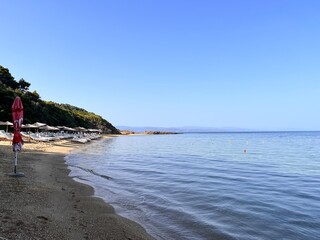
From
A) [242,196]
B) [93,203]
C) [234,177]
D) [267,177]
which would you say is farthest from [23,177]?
[267,177]

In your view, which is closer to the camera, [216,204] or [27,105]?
[216,204]

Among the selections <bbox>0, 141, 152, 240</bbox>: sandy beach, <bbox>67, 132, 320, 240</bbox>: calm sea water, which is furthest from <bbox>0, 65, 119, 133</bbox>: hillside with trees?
<bbox>0, 141, 152, 240</bbox>: sandy beach

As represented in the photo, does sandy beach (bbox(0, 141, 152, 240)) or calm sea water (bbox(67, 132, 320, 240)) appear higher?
sandy beach (bbox(0, 141, 152, 240))

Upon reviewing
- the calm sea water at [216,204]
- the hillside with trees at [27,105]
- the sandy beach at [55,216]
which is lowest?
the calm sea water at [216,204]

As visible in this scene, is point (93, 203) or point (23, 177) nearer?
point (93, 203)

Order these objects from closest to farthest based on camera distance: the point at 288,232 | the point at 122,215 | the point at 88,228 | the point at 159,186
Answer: the point at 88,228
the point at 288,232
the point at 122,215
the point at 159,186

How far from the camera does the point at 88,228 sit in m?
6.10

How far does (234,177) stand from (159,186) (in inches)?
195

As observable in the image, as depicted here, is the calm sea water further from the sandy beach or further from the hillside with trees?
the hillside with trees

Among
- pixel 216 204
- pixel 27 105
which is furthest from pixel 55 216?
pixel 27 105

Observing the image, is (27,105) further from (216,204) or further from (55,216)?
(55,216)

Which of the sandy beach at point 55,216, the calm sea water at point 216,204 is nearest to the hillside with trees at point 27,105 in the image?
the calm sea water at point 216,204

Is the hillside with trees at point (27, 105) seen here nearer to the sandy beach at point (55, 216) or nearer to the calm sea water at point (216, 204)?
the calm sea water at point (216, 204)

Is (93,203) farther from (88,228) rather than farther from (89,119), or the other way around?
(89,119)
